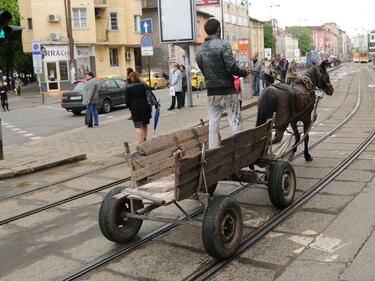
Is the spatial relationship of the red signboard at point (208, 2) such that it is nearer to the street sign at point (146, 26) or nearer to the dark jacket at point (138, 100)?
the street sign at point (146, 26)

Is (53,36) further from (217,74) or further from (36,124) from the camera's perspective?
(217,74)

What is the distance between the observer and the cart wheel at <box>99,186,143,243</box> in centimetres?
529

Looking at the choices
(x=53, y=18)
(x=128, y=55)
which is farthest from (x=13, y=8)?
(x=128, y=55)

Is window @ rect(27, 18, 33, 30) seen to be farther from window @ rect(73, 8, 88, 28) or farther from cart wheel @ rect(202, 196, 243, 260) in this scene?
cart wheel @ rect(202, 196, 243, 260)

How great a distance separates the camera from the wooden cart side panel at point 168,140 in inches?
223

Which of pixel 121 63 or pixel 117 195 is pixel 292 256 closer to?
pixel 117 195

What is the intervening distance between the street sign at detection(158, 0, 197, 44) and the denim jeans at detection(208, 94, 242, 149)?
12722mm

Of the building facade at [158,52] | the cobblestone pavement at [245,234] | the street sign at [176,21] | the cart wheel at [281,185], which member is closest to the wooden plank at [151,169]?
the cobblestone pavement at [245,234]

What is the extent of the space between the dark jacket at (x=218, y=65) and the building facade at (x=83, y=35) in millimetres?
33443

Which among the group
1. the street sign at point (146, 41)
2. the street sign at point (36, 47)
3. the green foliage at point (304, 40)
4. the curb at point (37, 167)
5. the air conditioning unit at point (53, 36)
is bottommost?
the curb at point (37, 167)

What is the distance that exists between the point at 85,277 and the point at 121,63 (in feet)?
153

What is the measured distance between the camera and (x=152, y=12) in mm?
59156

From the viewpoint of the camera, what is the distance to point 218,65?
21.4ft

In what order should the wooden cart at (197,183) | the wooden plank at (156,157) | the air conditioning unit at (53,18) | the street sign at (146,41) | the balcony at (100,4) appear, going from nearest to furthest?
the wooden cart at (197,183) → the wooden plank at (156,157) → the street sign at (146,41) → the air conditioning unit at (53,18) → the balcony at (100,4)
